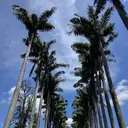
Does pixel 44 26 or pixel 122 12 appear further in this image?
pixel 44 26

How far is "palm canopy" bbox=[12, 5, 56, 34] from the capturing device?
726 inches

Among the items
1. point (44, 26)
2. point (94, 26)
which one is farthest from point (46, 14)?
point (94, 26)

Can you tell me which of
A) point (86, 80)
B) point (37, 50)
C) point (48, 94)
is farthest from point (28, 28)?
point (48, 94)

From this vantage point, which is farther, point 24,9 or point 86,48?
point 86,48

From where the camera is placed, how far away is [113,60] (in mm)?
26281

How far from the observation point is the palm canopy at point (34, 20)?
18.4m

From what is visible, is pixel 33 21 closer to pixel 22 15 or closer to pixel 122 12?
pixel 22 15

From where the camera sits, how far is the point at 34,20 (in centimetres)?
1895

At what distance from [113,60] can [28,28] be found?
13.4 metres

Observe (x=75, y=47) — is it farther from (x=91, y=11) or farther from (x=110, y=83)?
(x=110, y=83)

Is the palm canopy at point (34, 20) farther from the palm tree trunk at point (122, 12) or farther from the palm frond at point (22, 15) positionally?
the palm tree trunk at point (122, 12)

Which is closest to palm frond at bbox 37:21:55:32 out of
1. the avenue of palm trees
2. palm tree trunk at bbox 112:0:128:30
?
the avenue of palm trees

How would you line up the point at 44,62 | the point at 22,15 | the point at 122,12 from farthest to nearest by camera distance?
the point at 44,62
the point at 22,15
the point at 122,12

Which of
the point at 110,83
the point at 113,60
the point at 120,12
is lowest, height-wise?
the point at 110,83
